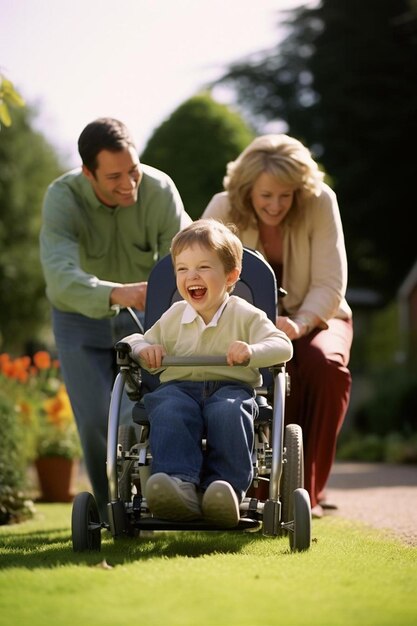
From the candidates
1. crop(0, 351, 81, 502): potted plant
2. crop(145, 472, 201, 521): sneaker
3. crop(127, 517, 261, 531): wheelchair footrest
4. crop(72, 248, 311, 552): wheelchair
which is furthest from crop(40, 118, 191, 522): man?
crop(0, 351, 81, 502): potted plant

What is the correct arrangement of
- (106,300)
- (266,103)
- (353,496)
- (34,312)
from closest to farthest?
(106,300), (353,496), (266,103), (34,312)

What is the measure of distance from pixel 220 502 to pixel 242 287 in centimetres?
125

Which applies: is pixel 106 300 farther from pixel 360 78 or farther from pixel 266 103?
pixel 266 103

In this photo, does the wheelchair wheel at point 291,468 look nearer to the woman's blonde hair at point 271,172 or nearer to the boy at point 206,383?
the boy at point 206,383

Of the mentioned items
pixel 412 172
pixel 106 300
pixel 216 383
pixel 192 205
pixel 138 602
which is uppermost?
pixel 412 172

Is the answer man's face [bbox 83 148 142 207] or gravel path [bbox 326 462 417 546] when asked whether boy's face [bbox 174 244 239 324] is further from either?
gravel path [bbox 326 462 417 546]

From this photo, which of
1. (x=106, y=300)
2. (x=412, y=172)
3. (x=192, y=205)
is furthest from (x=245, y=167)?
(x=412, y=172)

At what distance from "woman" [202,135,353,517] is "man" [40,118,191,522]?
353 millimetres

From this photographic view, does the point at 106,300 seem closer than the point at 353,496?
Yes

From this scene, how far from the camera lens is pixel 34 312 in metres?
35.7

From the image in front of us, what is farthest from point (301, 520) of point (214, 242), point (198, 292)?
point (214, 242)

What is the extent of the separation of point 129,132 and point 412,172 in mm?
24105

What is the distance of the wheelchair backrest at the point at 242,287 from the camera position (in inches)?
192

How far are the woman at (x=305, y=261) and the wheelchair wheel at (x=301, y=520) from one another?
1268 millimetres
